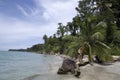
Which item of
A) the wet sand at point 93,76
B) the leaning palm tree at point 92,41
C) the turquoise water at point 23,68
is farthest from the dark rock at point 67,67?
the leaning palm tree at point 92,41

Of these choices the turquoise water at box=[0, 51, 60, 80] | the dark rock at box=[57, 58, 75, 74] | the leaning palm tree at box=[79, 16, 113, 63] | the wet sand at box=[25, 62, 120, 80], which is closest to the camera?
the wet sand at box=[25, 62, 120, 80]

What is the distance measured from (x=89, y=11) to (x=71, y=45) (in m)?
26.3

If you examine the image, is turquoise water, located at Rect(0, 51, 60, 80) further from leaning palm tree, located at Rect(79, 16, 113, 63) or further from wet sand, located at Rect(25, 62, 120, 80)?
leaning palm tree, located at Rect(79, 16, 113, 63)

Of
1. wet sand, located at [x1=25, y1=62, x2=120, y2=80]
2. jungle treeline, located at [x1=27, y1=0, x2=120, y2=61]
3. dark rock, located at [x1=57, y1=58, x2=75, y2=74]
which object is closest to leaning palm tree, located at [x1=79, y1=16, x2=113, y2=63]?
→ jungle treeline, located at [x1=27, y1=0, x2=120, y2=61]

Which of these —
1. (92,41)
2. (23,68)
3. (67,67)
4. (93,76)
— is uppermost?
(92,41)

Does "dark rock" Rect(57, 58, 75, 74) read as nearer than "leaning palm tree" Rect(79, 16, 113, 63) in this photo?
Yes

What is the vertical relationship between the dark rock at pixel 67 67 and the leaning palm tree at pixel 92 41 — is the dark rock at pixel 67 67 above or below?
below

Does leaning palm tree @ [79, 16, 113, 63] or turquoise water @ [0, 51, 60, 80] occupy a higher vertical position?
leaning palm tree @ [79, 16, 113, 63]

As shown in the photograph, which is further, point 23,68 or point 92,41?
point 23,68

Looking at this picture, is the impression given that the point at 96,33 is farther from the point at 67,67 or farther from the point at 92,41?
the point at 67,67

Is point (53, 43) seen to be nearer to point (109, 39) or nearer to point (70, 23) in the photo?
point (70, 23)

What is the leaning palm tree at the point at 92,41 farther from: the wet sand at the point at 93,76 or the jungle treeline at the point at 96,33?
the wet sand at the point at 93,76

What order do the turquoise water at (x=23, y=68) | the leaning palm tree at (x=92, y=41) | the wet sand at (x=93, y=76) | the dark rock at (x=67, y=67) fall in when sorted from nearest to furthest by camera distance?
the wet sand at (x=93, y=76) < the dark rock at (x=67, y=67) < the turquoise water at (x=23, y=68) < the leaning palm tree at (x=92, y=41)

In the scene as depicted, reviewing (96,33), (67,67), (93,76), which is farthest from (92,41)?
(93,76)
